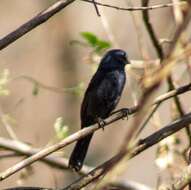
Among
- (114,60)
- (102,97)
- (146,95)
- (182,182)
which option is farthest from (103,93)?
(146,95)

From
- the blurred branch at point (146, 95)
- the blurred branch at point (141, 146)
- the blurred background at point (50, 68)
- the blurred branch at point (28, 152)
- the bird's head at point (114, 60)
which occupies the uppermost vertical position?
the blurred branch at point (146, 95)

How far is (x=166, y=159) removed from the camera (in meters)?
3.73

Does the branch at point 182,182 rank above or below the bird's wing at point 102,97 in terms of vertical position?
above

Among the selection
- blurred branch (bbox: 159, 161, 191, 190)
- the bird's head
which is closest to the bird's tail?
the bird's head

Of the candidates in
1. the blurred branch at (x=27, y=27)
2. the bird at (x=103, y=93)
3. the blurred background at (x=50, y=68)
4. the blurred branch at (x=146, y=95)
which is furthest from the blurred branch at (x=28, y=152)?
the blurred branch at (x=146, y=95)

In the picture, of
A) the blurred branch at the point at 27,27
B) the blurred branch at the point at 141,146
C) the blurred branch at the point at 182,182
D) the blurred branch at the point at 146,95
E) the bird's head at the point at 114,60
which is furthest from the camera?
the bird's head at the point at 114,60

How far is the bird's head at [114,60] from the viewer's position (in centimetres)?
417

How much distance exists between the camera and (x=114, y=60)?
422 cm

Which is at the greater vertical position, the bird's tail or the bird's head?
the bird's head

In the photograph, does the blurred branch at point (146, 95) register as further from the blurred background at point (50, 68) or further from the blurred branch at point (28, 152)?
the blurred background at point (50, 68)

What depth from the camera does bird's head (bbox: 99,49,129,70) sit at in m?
4.17

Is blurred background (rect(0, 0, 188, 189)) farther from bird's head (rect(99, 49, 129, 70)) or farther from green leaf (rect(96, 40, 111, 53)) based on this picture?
green leaf (rect(96, 40, 111, 53))

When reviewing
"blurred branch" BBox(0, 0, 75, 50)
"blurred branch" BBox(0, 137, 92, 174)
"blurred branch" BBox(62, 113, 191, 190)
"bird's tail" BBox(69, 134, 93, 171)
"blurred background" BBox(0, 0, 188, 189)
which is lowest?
"blurred background" BBox(0, 0, 188, 189)

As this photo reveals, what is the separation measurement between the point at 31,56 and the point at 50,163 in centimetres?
348
